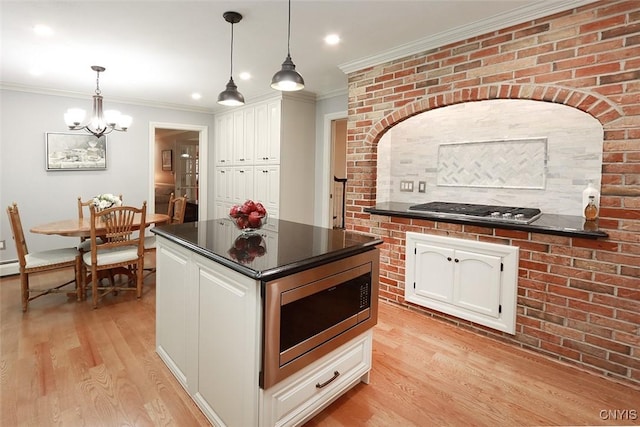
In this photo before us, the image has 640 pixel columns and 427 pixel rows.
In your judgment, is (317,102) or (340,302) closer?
(340,302)

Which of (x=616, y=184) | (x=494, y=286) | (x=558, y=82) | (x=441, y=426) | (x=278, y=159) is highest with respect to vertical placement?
(x=558, y=82)

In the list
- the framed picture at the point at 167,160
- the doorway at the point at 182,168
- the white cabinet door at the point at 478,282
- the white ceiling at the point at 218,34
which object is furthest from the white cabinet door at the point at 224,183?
the white cabinet door at the point at 478,282

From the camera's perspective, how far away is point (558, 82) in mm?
2289

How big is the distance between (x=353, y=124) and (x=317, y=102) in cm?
159

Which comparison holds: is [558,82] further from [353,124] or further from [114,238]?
[114,238]

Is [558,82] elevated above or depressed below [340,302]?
above

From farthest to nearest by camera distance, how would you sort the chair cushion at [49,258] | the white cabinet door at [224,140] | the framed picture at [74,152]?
the white cabinet door at [224,140]
the framed picture at [74,152]
the chair cushion at [49,258]

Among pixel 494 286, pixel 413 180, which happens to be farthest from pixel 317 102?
pixel 494 286

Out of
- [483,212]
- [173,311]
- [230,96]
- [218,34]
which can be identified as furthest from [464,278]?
[218,34]

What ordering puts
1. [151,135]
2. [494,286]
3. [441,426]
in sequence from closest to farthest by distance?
[441,426], [494,286], [151,135]

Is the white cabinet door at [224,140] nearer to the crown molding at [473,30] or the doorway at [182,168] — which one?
the doorway at [182,168]

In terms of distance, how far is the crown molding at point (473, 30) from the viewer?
7.39 ft

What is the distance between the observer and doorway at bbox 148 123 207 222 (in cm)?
605

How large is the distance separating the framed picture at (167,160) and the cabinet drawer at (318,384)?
7.52 metres
